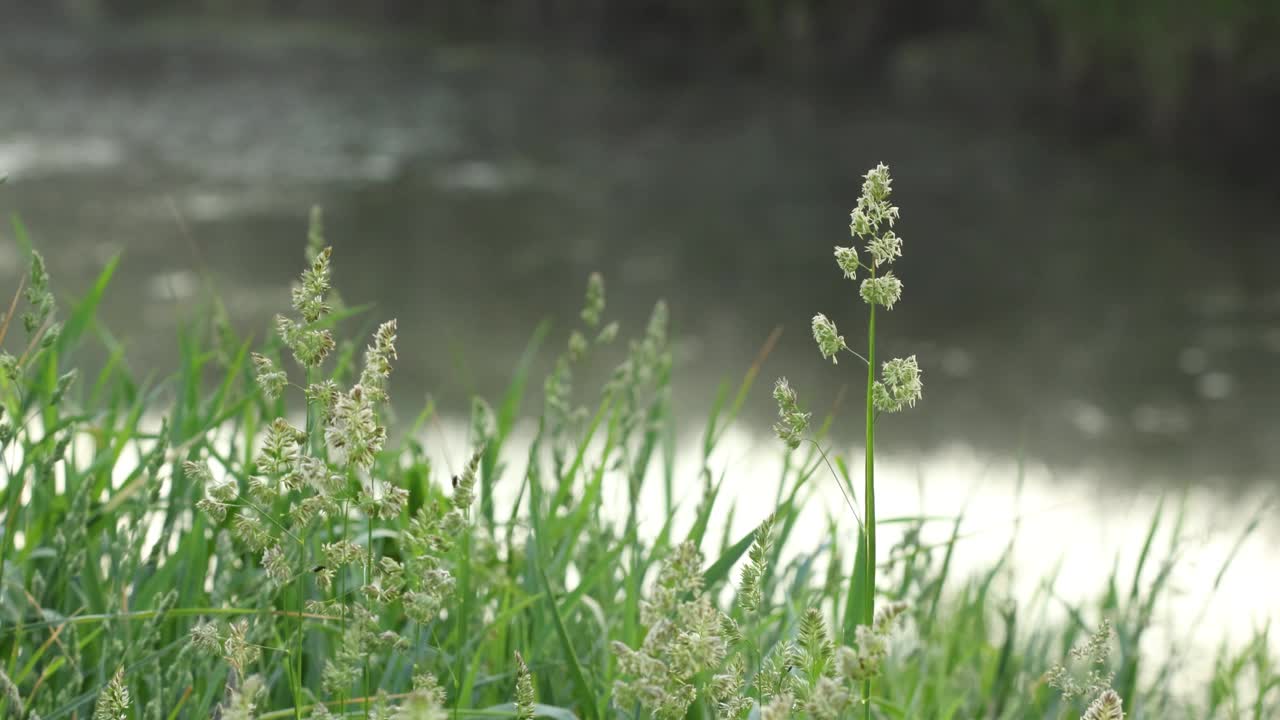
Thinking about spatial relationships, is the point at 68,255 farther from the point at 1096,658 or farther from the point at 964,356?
the point at 1096,658

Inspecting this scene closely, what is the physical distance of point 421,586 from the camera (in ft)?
2.26

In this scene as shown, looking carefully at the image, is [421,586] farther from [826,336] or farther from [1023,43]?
[1023,43]

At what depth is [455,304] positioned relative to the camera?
4.17m

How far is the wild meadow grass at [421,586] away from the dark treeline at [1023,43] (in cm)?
501

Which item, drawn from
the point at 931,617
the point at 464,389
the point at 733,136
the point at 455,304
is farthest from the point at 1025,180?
the point at 931,617

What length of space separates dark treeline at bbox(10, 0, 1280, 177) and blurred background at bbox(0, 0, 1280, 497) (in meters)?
0.02

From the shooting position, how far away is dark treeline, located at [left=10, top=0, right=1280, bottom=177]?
6.19 meters

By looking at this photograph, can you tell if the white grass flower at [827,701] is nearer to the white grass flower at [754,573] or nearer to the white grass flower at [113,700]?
the white grass flower at [754,573]

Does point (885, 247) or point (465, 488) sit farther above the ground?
point (885, 247)

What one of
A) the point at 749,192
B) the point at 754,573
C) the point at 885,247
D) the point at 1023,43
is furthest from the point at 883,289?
the point at 1023,43

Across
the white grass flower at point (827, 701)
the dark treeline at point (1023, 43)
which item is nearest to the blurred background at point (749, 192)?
the dark treeline at point (1023, 43)

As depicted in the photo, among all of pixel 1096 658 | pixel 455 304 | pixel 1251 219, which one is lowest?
pixel 1096 658

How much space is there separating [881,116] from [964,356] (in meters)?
3.26

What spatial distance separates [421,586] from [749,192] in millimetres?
5111
